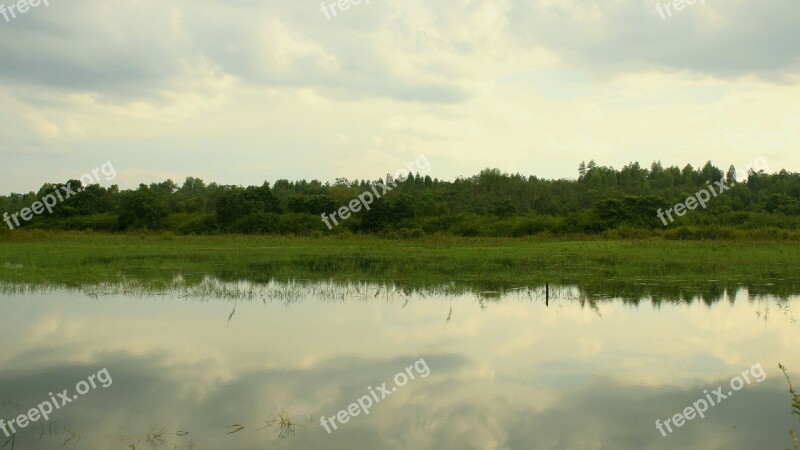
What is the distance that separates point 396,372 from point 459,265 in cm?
1397

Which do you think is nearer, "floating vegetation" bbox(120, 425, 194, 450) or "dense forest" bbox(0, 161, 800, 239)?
"floating vegetation" bbox(120, 425, 194, 450)

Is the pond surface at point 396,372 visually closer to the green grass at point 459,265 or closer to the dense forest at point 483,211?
the green grass at point 459,265

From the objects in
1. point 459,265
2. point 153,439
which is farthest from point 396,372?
point 459,265

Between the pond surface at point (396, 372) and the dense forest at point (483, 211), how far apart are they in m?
27.5

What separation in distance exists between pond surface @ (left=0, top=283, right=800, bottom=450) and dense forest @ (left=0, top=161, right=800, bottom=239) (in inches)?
1082

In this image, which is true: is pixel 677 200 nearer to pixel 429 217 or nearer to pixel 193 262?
pixel 429 217

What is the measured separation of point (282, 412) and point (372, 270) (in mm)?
13970

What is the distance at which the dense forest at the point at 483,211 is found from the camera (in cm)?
4075

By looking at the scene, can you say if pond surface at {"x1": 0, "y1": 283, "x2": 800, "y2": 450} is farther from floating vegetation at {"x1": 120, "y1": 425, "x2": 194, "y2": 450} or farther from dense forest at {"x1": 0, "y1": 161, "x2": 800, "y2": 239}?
dense forest at {"x1": 0, "y1": 161, "x2": 800, "y2": 239}

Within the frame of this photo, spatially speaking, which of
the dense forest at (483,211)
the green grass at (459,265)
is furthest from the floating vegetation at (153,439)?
the dense forest at (483,211)

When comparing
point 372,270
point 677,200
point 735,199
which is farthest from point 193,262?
point 735,199

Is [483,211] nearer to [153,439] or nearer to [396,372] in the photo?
[396,372]

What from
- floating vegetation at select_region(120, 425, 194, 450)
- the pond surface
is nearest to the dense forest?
the pond surface

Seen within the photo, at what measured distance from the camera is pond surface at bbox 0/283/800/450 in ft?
19.9
